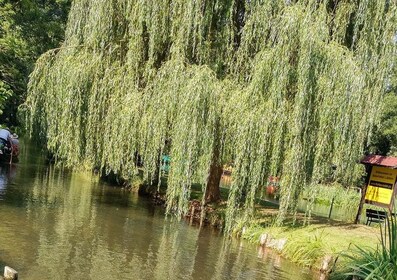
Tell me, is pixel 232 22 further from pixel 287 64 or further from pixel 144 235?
pixel 144 235

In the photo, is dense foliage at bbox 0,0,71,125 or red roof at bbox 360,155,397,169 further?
dense foliage at bbox 0,0,71,125

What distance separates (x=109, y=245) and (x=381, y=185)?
8.95 meters

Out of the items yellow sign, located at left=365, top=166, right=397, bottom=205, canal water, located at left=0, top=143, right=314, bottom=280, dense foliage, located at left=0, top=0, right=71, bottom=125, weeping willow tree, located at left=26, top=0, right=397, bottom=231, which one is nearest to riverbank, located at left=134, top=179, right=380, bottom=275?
canal water, located at left=0, top=143, right=314, bottom=280

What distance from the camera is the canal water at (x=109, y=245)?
8.84 m

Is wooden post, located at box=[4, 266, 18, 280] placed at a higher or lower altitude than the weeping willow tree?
lower

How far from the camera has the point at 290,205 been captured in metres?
12.4

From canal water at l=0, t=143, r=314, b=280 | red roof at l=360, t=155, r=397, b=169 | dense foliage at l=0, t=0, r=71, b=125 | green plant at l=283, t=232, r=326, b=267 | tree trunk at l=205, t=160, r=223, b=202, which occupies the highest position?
dense foliage at l=0, t=0, r=71, b=125

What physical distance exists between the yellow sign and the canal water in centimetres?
489

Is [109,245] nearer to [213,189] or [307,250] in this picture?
[307,250]

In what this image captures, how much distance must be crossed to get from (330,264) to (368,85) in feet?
16.3

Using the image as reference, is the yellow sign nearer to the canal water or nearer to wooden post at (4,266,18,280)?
the canal water

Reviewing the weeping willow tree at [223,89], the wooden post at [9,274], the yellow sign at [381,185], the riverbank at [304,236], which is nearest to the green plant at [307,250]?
the riverbank at [304,236]

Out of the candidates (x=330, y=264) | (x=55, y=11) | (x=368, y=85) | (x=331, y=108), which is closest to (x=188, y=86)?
(x=331, y=108)

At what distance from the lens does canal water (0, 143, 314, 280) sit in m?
8.84
